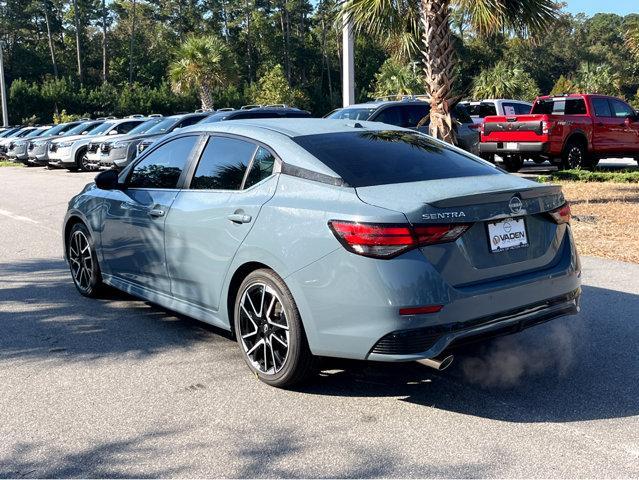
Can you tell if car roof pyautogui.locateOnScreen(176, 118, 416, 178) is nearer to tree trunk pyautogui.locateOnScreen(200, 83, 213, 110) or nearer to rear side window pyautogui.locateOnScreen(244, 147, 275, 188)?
rear side window pyautogui.locateOnScreen(244, 147, 275, 188)

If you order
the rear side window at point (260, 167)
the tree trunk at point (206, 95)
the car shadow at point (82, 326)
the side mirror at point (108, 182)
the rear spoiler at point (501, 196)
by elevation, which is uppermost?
the tree trunk at point (206, 95)

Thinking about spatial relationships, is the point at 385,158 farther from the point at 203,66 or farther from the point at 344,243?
the point at 203,66

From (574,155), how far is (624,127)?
1.75 meters

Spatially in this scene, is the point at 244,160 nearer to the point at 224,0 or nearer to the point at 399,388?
the point at 399,388

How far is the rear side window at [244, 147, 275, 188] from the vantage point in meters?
4.72

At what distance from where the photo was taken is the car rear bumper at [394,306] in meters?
3.84

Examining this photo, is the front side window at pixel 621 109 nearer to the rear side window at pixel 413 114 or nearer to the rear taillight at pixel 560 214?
the rear side window at pixel 413 114

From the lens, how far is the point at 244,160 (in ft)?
16.2

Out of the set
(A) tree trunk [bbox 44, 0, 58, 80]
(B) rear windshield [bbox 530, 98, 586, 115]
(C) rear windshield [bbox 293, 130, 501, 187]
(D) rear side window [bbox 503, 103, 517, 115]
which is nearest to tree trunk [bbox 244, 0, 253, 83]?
(A) tree trunk [bbox 44, 0, 58, 80]

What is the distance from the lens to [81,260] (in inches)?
268

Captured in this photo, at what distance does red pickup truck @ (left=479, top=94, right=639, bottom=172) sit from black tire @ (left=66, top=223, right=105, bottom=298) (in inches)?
483

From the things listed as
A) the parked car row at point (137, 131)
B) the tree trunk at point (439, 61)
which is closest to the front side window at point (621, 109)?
the parked car row at point (137, 131)

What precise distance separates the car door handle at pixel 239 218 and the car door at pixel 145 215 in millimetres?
854

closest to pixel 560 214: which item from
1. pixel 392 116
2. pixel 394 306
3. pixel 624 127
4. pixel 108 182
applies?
pixel 394 306
